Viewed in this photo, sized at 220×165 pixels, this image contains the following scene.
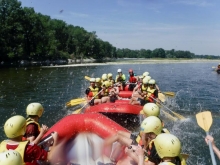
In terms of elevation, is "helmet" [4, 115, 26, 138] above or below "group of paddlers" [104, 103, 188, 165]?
above

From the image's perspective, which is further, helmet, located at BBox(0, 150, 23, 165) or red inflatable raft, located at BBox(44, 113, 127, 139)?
red inflatable raft, located at BBox(44, 113, 127, 139)

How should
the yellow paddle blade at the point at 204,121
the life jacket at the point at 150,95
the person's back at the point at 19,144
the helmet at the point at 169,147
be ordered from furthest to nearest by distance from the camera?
the life jacket at the point at 150,95, the yellow paddle blade at the point at 204,121, the person's back at the point at 19,144, the helmet at the point at 169,147

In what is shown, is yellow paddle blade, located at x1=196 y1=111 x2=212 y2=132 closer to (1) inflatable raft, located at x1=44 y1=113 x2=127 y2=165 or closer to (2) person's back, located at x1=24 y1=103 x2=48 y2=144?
(1) inflatable raft, located at x1=44 y1=113 x2=127 y2=165

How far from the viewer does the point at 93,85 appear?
32.9ft

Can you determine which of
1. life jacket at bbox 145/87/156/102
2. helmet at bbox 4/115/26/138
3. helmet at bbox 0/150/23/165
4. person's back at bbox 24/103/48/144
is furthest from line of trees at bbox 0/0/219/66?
helmet at bbox 0/150/23/165

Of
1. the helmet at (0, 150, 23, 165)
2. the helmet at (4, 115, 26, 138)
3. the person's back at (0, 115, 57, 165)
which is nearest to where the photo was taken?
the helmet at (0, 150, 23, 165)

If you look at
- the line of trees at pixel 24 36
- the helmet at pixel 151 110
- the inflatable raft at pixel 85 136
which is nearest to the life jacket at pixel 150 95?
the helmet at pixel 151 110

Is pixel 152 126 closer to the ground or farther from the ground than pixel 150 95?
farther from the ground

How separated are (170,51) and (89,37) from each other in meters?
57.0

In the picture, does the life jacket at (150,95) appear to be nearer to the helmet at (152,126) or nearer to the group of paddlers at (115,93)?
the group of paddlers at (115,93)

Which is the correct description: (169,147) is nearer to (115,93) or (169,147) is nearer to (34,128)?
(34,128)

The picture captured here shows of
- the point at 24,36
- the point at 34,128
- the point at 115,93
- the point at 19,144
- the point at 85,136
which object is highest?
the point at 24,36

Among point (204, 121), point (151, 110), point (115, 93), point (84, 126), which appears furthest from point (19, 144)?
point (115, 93)

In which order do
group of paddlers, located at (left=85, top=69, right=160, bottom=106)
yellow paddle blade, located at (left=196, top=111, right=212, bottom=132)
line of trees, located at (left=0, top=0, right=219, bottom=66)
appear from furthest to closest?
1. line of trees, located at (left=0, top=0, right=219, bottom=66)
2. group of paddlers, located at (left=85, top=69, right=160, bottom=106)
3. yellow paddle blade, located at (left=196, top=111, right=212, bottom=132)
